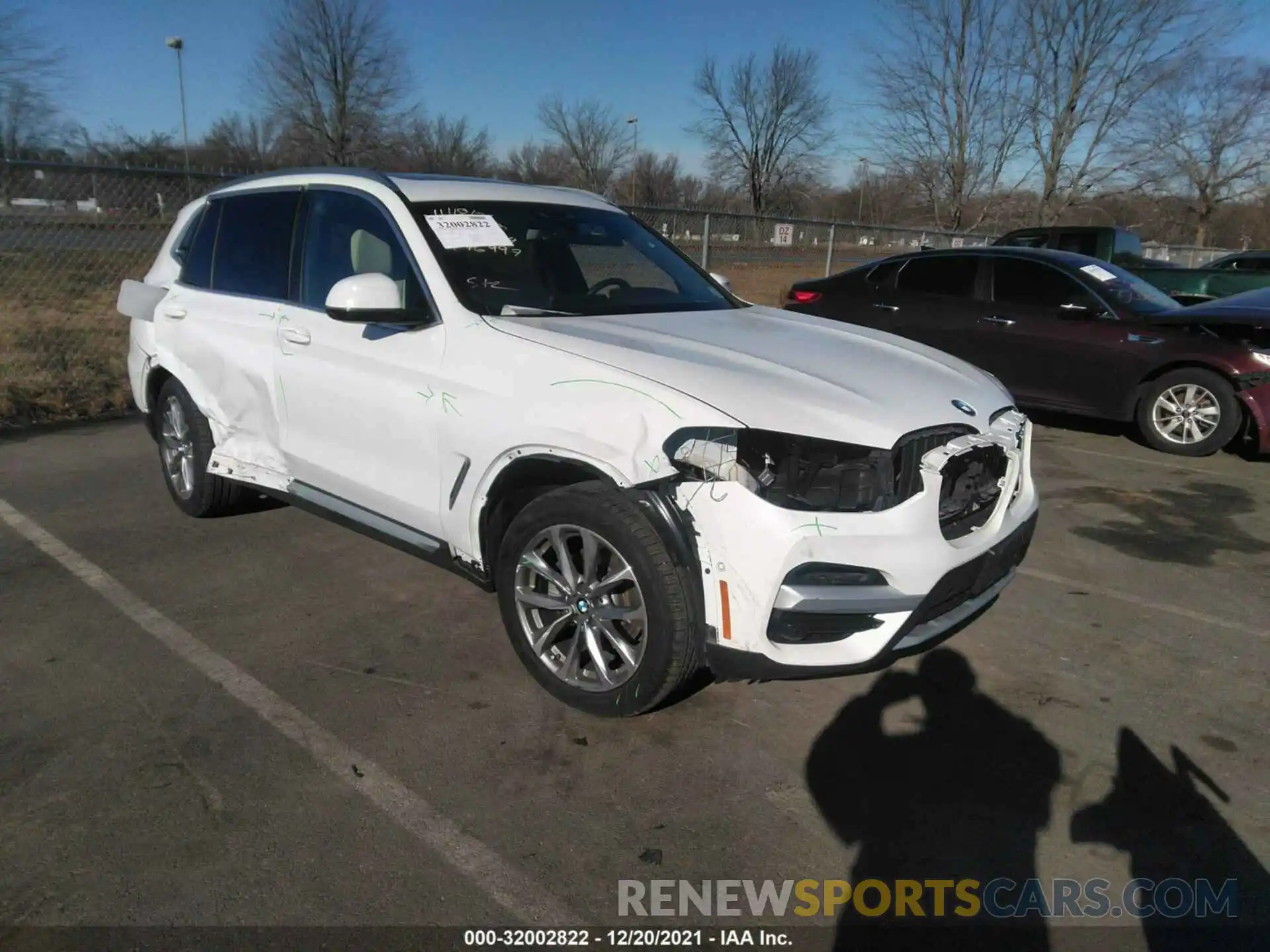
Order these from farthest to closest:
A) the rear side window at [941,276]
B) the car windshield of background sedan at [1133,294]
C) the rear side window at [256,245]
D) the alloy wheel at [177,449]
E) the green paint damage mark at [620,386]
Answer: the rear side window at [941,276], the car windshield of background sedan at [1133,294], the alloy wheel at [177,449], the rear side window at [256,245], the green paint damage mark at [620,386]

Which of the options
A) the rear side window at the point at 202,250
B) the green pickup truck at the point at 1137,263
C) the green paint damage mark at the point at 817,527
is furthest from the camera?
the green pickup truck at the point at 1137,263

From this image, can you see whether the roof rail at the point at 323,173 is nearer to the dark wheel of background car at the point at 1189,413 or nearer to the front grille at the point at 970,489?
the front grille at the point at 970,489

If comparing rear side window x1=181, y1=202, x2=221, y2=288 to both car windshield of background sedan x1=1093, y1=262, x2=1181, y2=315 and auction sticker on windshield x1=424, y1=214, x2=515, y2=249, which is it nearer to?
auction sticker on windshield x1=424, y1=214, x2=515, y2=249

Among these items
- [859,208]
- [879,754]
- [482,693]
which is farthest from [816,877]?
[859,208]

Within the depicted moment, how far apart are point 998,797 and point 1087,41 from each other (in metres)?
21.7

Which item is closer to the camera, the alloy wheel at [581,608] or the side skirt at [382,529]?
the alloy wheel at [581,608]

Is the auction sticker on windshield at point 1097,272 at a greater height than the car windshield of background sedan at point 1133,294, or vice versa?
the auction sticker on windshield at point 1097,272

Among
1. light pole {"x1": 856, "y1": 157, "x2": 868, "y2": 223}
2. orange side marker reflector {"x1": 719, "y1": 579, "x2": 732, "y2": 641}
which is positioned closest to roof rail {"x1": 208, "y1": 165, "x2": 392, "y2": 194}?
orange side marker reflector {"x1": 719, "y1": 579, "x2": 732, "y2": 641}

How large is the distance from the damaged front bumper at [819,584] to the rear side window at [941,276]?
5896mm

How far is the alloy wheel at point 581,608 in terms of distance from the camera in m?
2.90

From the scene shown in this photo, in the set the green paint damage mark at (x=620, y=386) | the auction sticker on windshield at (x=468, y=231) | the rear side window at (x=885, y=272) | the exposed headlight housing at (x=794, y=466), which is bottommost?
the exposed headlight housing at (x=794, y=466)

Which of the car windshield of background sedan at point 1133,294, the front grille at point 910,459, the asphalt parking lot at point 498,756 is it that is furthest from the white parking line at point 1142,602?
the car windshield of background sedan at point 1133,294

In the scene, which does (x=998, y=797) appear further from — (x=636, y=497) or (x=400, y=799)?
(x=400, y=799)

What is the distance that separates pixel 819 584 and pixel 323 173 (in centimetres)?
307
